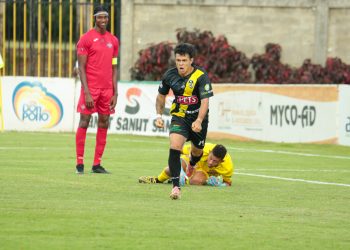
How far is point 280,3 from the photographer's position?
3212 cm

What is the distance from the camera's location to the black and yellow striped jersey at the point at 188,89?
13.1m

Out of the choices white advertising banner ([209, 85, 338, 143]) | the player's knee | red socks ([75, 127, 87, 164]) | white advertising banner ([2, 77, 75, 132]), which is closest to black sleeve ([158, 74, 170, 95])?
the player's knee

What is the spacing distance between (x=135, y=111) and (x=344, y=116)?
214 inches

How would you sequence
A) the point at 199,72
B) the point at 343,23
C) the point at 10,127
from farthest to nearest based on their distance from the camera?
the point at 343,23 < the point at 10,127 < the point at 199,72

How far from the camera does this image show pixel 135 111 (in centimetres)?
2703

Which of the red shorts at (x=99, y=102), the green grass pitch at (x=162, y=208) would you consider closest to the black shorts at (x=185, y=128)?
the green grass pitch at (x=162, y=208)

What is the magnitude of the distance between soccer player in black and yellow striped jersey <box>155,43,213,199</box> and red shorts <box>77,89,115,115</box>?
238cm

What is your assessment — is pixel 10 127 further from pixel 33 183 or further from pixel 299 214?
pixel 299 214

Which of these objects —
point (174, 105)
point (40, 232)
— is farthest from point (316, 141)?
point (40, 232)

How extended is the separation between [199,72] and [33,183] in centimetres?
258

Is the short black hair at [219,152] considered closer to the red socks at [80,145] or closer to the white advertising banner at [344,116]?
the red socks at [80,145]

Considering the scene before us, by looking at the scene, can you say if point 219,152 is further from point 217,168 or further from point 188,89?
point 188,89

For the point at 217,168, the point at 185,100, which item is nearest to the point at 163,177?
the point at 217,168

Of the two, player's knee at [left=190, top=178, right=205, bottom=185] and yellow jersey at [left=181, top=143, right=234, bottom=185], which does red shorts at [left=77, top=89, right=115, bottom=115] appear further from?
player's knee at [left=190, top=178, right=205, bottom=185]
